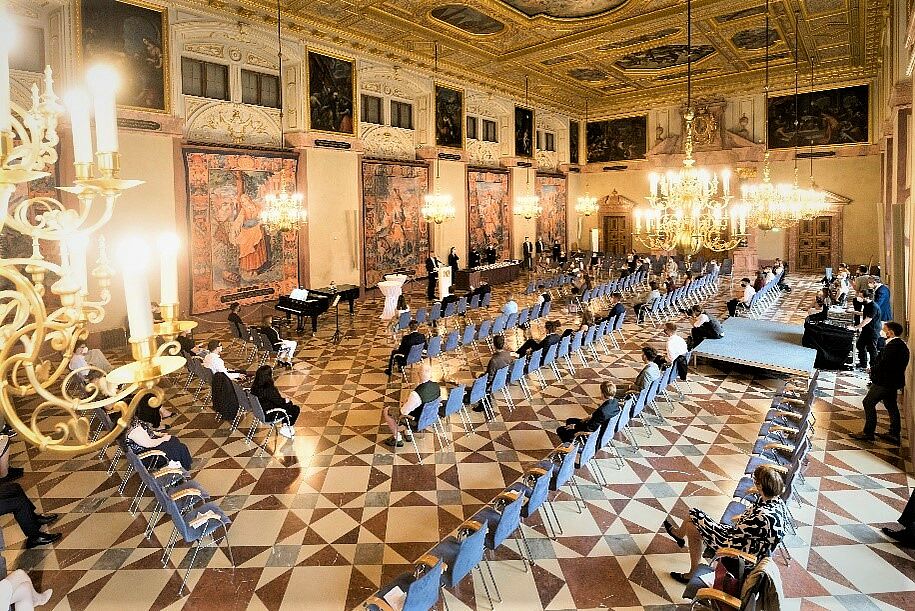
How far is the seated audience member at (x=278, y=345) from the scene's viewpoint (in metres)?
10.9

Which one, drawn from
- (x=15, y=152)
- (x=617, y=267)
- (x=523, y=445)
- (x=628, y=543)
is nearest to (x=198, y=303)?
(x=523, y=445)

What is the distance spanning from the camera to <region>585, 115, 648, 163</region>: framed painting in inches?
1118

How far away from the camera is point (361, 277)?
18.5 m

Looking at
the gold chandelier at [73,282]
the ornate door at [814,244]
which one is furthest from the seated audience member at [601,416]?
the ornate door at [814,244]

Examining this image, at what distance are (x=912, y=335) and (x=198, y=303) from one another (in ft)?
45.4

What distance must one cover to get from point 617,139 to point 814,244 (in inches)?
394

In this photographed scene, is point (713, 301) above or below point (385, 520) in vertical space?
above

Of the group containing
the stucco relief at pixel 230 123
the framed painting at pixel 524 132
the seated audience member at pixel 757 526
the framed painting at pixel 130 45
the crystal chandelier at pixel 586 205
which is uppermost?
the framed painting at pixel 524 132

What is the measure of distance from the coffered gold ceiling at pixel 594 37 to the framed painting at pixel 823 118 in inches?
25.3

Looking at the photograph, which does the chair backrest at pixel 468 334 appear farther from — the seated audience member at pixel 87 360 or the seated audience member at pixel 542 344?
the seated audience member at pixel 87 360

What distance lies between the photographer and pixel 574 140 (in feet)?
97.9

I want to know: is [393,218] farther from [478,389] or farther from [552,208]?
[478,389]

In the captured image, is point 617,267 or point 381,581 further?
point 617,267

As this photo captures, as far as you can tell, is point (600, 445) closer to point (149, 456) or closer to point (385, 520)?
point (385, 520)
